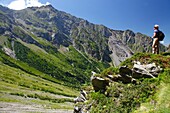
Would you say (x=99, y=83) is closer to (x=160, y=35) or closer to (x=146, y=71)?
(x=146, y=71)

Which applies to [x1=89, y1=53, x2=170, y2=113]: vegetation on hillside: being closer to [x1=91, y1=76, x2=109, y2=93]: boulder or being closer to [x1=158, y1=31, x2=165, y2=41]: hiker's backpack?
[x1=91, y1=76, x2=109, y2=93]: boulder

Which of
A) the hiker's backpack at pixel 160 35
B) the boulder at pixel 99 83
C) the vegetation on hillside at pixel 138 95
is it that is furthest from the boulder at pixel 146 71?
the hiker's backpack at pixel 160 35

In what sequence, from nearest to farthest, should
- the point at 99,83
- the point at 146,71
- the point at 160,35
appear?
the point at 146,71 → the point at 99,83 → the point at 160,35

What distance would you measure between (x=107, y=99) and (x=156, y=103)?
5.98m

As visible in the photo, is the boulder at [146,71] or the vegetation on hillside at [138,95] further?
the boulder at [146,71]

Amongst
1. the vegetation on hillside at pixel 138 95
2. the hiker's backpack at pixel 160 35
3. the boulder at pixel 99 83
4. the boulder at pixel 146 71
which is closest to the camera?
the vegetation on hillside at pixel 138 95

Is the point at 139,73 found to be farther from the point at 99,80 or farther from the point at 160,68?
the point at 99,80

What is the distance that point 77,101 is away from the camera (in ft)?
102

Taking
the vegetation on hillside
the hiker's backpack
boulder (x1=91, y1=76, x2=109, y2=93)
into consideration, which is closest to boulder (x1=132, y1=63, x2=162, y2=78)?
the vegetation on hillside

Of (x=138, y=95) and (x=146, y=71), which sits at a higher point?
(x=146, y=71)

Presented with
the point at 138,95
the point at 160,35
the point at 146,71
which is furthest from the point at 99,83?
the point at 160,35

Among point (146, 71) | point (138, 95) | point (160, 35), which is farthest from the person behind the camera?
point (160, 35)

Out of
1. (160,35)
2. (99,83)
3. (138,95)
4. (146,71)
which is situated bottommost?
(138,95)

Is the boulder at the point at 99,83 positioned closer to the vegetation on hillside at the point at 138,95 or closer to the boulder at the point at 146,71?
the vegetation on hillside at the point at 138,95
